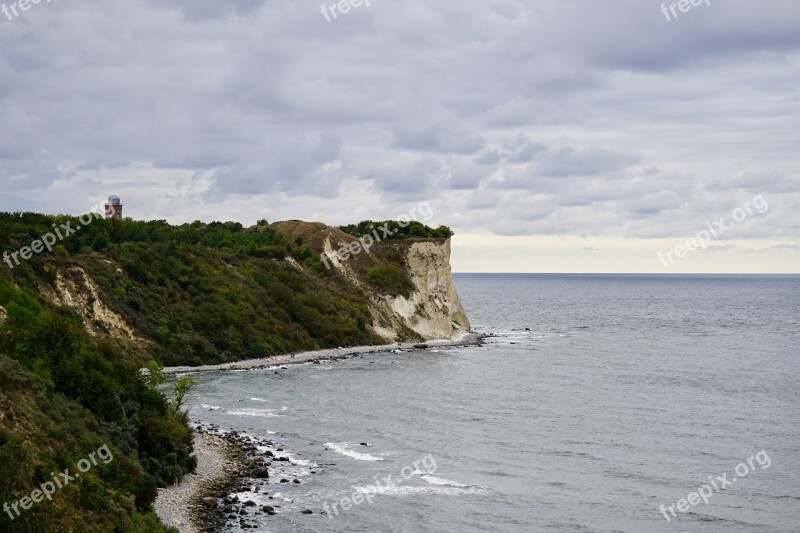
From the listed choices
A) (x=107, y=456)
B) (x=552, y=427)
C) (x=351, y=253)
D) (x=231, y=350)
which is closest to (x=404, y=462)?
(x=552, y=427)

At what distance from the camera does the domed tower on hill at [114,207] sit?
93.0 m

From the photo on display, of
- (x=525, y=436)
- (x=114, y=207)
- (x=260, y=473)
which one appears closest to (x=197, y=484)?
(x=260, y=473)

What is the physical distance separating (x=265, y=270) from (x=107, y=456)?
68.1 meters

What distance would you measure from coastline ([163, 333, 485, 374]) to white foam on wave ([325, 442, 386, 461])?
26.0 metres

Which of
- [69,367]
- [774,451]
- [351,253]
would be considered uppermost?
[351,253]

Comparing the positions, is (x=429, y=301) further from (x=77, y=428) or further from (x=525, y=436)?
(x=77, y=428)

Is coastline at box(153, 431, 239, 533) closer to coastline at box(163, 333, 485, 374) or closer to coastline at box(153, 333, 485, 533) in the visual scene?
coastline at box(153, 333, 485, 533)

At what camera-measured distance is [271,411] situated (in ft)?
162

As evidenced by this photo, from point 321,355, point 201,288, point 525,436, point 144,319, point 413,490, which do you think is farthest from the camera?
point 321,355

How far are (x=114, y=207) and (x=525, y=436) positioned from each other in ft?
214

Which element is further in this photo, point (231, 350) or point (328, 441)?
point (231, 350)

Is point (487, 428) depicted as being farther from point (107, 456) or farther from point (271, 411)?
point (107, 456)

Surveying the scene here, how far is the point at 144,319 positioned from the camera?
225 feet

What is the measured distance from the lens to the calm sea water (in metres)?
30.3
